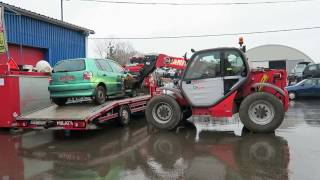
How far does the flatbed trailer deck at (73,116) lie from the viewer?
9812mm

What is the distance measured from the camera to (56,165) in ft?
24.7

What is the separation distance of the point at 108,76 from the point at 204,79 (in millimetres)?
3335

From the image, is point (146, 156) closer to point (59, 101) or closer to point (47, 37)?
point (59, 101)

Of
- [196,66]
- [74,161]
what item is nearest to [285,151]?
[196,66]

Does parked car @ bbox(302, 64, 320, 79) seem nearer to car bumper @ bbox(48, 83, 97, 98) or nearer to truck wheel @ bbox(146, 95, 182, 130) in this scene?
truck wheel @ bbox(146, 95, 182, 130)

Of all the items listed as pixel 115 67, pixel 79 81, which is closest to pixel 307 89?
Answer: pixel 115 67

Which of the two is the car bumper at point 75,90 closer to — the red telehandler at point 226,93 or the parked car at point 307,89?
the red telehandler at point 226,93

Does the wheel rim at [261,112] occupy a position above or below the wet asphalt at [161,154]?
above

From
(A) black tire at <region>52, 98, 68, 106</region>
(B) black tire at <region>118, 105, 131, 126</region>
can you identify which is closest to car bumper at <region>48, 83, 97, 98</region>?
(A) black tire at <region>52, 98, 68, 106</region>

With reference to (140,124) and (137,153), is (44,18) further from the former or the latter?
(137,153)

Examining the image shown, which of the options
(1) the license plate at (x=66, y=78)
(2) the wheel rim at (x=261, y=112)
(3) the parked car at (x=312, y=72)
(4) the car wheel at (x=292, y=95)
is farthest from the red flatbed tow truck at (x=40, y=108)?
(3) the parked car at (x=312, y=72)

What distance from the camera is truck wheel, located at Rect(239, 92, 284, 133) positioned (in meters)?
9.91

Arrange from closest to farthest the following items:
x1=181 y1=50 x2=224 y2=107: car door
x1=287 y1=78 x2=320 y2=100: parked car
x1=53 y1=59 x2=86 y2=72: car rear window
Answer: x1=181 y1=50 x2=224 y2=107: car door → x1=53 y1=59 x2=86 y2=72: car rear window → x1=287 y1=78 x2=320 y2=100: parked car

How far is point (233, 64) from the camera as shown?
10.4m
